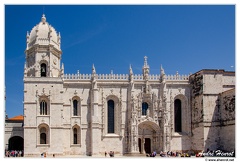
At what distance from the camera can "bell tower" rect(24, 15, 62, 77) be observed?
48.9 m

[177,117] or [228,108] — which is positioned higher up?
[228,108]

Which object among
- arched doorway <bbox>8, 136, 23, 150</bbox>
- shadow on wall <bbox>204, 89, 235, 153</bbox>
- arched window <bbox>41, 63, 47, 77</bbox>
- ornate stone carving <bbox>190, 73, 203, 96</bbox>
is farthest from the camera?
arched doorway <bbox>8, 136, 23, 150</bbox>

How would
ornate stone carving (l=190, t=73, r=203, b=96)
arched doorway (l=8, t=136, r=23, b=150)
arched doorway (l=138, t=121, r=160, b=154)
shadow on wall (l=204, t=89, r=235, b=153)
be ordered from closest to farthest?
shadow on wall (l=204, t=89, r=235, b=153)
ornate stone carving (l=190, t=73, r=203, b=96)
arched doorway (l=138, t=121, r=160, b=154)
arched doorway (l=8, t=136, r=23, b=150)

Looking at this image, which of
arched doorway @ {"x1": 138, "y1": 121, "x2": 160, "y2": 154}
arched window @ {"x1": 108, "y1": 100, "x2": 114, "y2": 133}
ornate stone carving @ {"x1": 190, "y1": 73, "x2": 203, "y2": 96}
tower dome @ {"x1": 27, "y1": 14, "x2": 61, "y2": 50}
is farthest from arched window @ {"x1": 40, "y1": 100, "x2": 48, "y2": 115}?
ornate stone carving @ {"x1": 190, "y1": 73, "x2": 203, "y2": 96}

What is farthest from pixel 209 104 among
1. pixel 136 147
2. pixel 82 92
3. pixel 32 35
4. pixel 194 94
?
pixel 32 35

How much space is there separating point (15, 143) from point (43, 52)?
39.1ft

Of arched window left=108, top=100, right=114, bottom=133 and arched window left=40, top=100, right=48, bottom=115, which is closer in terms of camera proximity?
arched window left=40, top=100, right=48, bottom=115

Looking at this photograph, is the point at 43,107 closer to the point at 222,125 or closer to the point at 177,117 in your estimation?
the point at 177,117

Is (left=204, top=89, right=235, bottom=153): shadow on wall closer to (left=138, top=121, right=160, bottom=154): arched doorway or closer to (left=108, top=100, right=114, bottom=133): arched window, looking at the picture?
(left=138, top=121, right=160, bottom=154): arched doorway

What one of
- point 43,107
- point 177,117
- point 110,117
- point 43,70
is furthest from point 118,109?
point 43,70

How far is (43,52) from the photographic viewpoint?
1935 inches

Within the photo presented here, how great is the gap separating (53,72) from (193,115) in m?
17.2

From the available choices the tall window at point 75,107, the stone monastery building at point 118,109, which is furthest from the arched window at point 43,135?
the tall window at point 75,107

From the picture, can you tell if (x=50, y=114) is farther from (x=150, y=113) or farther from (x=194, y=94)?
(x=194, y=94)
